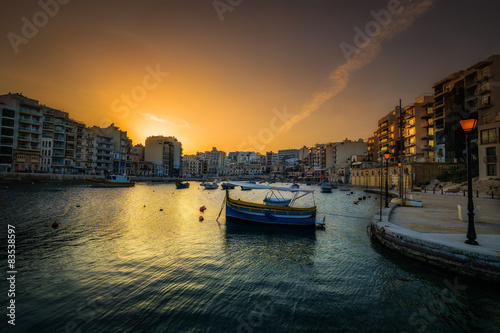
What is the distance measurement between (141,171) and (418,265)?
131272mm

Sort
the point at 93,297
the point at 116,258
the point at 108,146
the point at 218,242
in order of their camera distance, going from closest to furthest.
A: the point at 93,297
the point at 116,258
the point at 218,242
the point at 108,146

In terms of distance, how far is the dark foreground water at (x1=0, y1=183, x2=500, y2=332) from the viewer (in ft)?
22.1

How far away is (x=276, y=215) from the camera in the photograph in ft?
65.6

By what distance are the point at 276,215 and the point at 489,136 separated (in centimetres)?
3777

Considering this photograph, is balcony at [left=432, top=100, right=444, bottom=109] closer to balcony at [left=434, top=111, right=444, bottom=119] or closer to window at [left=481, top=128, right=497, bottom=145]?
balcony at [left=434, top=111, right=444, bottom=119]

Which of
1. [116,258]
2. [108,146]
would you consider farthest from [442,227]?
[108,146]

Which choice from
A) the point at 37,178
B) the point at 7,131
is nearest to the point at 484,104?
the point at 37,178

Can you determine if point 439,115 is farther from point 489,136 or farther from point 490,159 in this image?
point 490,159

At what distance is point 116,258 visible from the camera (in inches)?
475

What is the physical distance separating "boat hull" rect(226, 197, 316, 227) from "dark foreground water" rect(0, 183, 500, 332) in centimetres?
404

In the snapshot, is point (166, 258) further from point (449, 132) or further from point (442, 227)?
point (449, 132)

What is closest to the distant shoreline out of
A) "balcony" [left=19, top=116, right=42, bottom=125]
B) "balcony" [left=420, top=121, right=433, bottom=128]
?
"balcony" [left=19, top=116, right=42, bottom=125]

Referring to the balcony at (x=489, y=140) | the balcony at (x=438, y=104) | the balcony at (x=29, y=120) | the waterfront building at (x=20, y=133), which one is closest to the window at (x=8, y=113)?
the waterfront building at (x=20, y=133)

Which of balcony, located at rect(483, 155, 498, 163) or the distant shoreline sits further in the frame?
the distant shoreline
